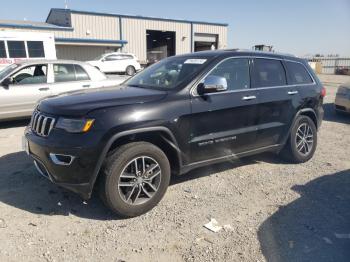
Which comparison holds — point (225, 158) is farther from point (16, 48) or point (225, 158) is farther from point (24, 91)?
point (16, 48)

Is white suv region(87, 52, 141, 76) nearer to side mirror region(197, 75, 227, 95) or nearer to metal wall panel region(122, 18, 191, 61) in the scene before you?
metal wall panel region(122, 18, 191, 61)

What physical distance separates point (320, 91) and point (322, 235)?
306 cm

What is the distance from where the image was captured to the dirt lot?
3.08m

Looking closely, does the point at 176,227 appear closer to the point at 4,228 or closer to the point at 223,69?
the point at 4,228

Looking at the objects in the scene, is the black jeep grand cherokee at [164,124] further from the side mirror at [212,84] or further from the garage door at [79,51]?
the garage door at [79,51]

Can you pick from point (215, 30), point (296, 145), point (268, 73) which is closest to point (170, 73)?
point (268, 73)

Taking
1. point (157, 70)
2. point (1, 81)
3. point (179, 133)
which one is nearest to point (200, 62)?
point (157, 70)

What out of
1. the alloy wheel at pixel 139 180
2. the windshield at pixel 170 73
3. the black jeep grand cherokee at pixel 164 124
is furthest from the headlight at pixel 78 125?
the windshield at pixel 170 73

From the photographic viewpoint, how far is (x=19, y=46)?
15.3 metres

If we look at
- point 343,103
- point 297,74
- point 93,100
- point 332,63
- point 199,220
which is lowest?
point 332,63

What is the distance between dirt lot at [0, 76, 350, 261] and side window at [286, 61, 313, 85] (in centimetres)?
143

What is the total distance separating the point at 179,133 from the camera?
3859mm

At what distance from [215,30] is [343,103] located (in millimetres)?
29652

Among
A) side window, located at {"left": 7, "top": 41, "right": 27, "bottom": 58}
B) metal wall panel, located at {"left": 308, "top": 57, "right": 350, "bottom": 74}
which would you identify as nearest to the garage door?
side window, located at {"left": 7, "top": 41, "right": 27, "bottom": 58}
